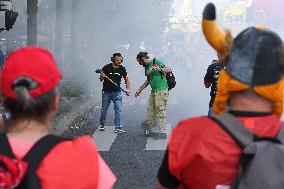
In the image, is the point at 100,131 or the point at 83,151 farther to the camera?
the point at 100,131

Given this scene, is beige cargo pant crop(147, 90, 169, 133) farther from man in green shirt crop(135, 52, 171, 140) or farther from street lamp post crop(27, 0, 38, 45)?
street lamp post crop(27, 0, 38, 45)

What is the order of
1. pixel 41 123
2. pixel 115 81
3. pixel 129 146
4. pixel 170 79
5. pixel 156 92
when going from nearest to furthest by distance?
1. pixel 41 123
2. pixel 129 146
3. pixel 170 79
4. pixel 156 92
5. pixel 115 81

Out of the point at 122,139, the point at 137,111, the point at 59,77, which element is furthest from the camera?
the point at 137,111

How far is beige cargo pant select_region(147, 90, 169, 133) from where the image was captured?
35.8 ft

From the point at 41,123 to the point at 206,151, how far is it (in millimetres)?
689

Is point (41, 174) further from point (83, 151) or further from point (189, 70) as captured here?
point (189, 70)

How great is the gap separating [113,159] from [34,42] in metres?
11.0

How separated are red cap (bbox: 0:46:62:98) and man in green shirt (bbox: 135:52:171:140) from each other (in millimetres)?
8075

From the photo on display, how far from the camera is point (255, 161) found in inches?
90.0

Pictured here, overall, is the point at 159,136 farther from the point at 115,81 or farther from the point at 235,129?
the point at 235,129

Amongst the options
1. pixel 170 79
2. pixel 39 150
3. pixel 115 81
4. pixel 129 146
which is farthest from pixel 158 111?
pixel 39 150

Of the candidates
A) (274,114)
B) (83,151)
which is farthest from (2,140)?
(274,114)

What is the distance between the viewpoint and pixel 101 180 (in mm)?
2369

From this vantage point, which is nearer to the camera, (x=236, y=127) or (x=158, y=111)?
(x=236, y=127)
